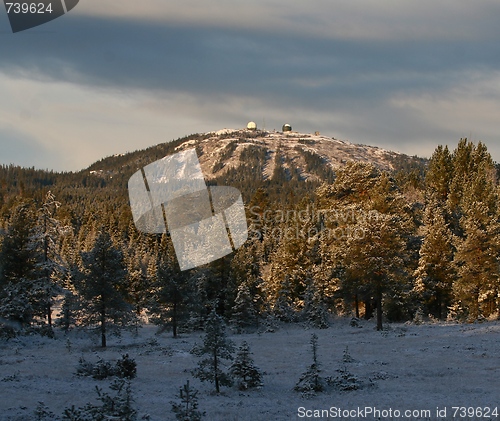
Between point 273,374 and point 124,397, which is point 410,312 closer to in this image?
point 273,374

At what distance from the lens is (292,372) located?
24.5 meters

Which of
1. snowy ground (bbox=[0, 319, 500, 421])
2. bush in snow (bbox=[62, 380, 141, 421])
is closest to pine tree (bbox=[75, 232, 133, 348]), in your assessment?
snowy ground (bbox=[0, 319, 500, 421])

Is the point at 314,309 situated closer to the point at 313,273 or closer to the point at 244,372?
the point at 313,273

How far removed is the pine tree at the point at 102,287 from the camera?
117ft

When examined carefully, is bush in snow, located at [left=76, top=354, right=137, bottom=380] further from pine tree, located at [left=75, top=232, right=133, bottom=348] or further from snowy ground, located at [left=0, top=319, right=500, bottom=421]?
pine tree, located at [left=75, top=232, right=133, bottom=348]

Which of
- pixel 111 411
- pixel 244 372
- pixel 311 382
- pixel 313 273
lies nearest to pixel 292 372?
pixel 311 382

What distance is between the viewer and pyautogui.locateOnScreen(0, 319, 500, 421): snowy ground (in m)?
17.4

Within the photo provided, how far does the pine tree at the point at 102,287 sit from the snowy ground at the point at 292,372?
2.08 m

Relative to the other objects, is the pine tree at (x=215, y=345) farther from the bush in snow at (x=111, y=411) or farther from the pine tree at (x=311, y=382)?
the bush in snow at (x=111, y=411)

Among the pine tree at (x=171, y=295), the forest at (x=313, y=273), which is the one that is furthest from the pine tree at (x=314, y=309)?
the pine tree at (x=171, y=295)

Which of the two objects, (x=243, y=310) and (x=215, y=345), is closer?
(x=215, y=345)

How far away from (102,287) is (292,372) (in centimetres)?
1741

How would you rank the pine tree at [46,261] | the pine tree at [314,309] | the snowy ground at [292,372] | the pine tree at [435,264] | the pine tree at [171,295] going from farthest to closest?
the pine tree at [435,264]
the pine tree at [314,309]
the pine tree at [171,295]
the pine tree at [46,261]
the snowy ground at [292,372]

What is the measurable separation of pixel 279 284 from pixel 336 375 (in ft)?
96.3
